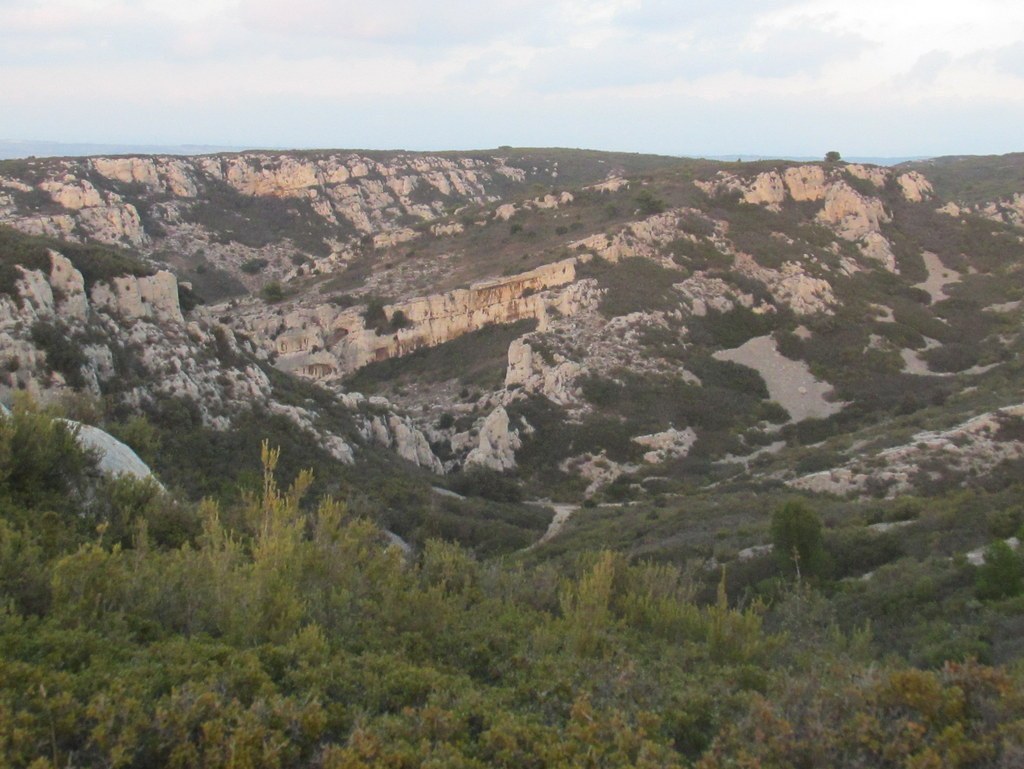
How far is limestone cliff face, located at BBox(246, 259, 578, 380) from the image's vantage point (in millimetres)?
43062

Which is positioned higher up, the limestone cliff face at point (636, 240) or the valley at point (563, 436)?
the limestone cliff face at point (636, 240)

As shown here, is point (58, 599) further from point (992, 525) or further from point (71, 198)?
point (71, 198)

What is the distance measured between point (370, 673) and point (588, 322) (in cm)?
3465

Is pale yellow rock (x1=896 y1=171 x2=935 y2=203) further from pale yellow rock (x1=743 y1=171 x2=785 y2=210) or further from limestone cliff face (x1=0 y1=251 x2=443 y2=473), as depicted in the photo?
limestone cliff face (x1=0 y1=251 x2=443 y2=473)

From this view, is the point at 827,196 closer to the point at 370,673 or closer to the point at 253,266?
the point at 253,266

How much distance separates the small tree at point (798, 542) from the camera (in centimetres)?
1381

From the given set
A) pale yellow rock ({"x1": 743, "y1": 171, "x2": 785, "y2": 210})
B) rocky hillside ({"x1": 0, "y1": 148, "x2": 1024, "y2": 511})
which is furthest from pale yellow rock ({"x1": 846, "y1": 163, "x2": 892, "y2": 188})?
pale yellow rock ({"x1": 743, "y1": 171, "x2": 785, "y2": 210})

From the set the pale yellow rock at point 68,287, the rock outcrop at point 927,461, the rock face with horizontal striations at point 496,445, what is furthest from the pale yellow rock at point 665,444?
the pale yellow rock at point 68,287

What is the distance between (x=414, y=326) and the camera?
43.3m

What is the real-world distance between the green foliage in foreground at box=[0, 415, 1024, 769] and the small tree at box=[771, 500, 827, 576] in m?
4.70

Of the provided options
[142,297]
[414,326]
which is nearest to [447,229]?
[414,326]

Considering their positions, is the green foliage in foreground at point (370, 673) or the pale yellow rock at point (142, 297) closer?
the green foliage in foreground at point (370, 673)

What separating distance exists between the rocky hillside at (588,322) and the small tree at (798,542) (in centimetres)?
821

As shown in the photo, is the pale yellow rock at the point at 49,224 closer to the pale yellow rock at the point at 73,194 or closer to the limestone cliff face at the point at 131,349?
the pale yellow rock at the point at 73,194
